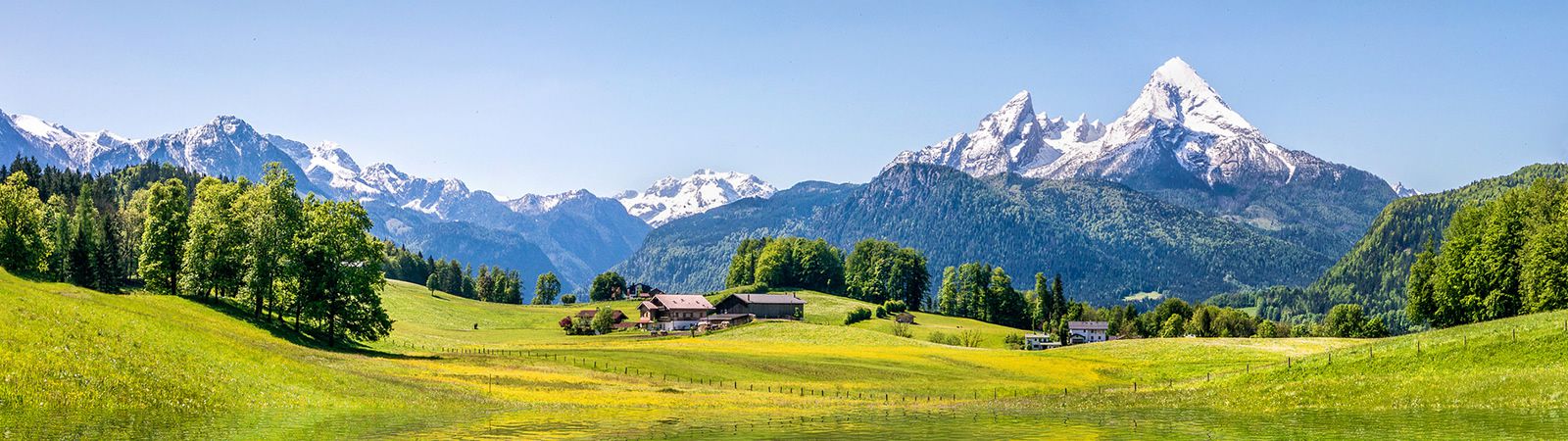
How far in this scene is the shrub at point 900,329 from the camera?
155 meters

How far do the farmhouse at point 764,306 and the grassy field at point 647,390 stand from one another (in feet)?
293

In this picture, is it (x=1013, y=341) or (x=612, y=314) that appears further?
(x=612, y=314)

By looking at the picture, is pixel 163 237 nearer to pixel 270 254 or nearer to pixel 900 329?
pixel 270 254

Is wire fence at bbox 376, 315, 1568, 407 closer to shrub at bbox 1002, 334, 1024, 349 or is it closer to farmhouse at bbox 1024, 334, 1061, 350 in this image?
farmhouse at bbox 1024, 334, 1061, 350

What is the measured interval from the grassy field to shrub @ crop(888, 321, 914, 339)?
55.3 m

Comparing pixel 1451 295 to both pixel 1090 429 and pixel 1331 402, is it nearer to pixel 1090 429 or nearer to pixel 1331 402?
pixel 1331 402

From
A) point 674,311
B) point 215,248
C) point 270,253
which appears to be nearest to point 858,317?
point 674,311

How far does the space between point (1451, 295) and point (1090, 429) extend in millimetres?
89528

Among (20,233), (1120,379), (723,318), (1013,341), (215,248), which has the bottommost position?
(1120,379)

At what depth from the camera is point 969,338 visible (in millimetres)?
156250

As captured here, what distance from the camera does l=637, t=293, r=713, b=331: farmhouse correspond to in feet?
591

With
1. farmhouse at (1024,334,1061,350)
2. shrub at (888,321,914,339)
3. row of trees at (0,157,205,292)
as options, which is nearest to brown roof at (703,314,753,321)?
shrub at (888,321,914,339)

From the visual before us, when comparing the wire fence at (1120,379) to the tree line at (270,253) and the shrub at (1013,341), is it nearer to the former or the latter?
the tree line at (270,253)

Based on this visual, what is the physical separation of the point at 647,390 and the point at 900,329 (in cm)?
9017
